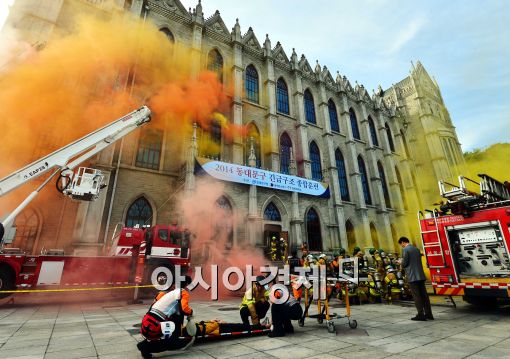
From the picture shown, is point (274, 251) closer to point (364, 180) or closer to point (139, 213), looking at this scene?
point (139, 213)

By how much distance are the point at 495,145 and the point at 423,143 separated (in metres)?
16.9

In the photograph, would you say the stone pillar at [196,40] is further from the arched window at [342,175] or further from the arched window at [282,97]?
the arched window at [342,175]

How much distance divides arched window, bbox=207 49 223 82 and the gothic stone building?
0.29ft

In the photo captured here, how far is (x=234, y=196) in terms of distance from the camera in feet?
47.6

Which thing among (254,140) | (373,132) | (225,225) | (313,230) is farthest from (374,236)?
(225,225)

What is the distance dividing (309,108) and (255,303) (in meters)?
22.0

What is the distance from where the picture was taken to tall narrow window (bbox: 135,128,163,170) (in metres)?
14.3

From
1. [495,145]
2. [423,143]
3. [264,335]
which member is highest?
[495,145]

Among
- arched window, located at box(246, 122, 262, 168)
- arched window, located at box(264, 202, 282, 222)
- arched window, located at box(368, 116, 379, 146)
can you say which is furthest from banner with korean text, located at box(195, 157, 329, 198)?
arched window, located at box(368, 116, 379, 146)

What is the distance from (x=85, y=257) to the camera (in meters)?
8.62

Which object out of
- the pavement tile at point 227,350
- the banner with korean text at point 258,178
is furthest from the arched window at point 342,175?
the pavement tile at point 227,350

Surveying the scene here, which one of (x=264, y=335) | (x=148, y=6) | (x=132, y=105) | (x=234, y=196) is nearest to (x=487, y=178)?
(x=264, y=335)

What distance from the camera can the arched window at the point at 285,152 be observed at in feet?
65.3

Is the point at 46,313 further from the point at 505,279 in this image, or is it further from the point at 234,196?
the point at 505,279
